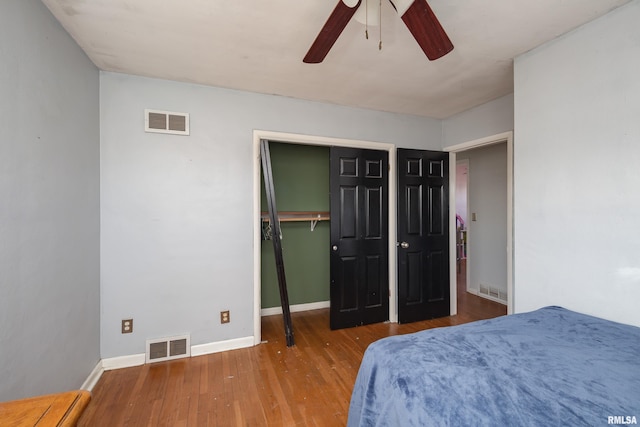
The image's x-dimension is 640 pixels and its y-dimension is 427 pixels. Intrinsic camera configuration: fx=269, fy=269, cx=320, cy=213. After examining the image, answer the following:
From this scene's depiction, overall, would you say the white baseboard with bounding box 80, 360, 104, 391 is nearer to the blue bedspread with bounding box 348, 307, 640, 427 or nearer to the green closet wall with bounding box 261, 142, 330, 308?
the green closet wall with bounding box 261, 142, 330, 308

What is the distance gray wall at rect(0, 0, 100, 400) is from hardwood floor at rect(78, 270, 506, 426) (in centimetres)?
36

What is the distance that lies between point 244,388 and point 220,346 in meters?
0.67

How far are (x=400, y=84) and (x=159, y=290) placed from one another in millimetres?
2982

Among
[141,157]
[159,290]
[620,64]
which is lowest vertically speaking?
[159,290]

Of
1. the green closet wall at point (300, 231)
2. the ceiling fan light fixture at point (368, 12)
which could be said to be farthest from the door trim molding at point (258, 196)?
the ceiling fan light fixture at point (368, 12)

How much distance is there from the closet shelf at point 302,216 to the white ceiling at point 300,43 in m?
1.45

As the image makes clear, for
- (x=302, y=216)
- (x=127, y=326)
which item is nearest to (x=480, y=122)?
(x=302, y=216)

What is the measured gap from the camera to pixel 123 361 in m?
2.37

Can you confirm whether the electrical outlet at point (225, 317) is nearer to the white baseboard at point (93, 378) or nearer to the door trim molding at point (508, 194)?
the white baseboard at point (93, 378)

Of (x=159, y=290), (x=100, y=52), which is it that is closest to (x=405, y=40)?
(x=100, y=52)

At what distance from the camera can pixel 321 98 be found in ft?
9.62

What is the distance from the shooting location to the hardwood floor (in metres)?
1.79

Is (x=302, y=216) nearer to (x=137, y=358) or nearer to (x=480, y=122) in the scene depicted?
(x=137, y=358)

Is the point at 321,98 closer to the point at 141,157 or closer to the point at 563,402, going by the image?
the point at 141,157
